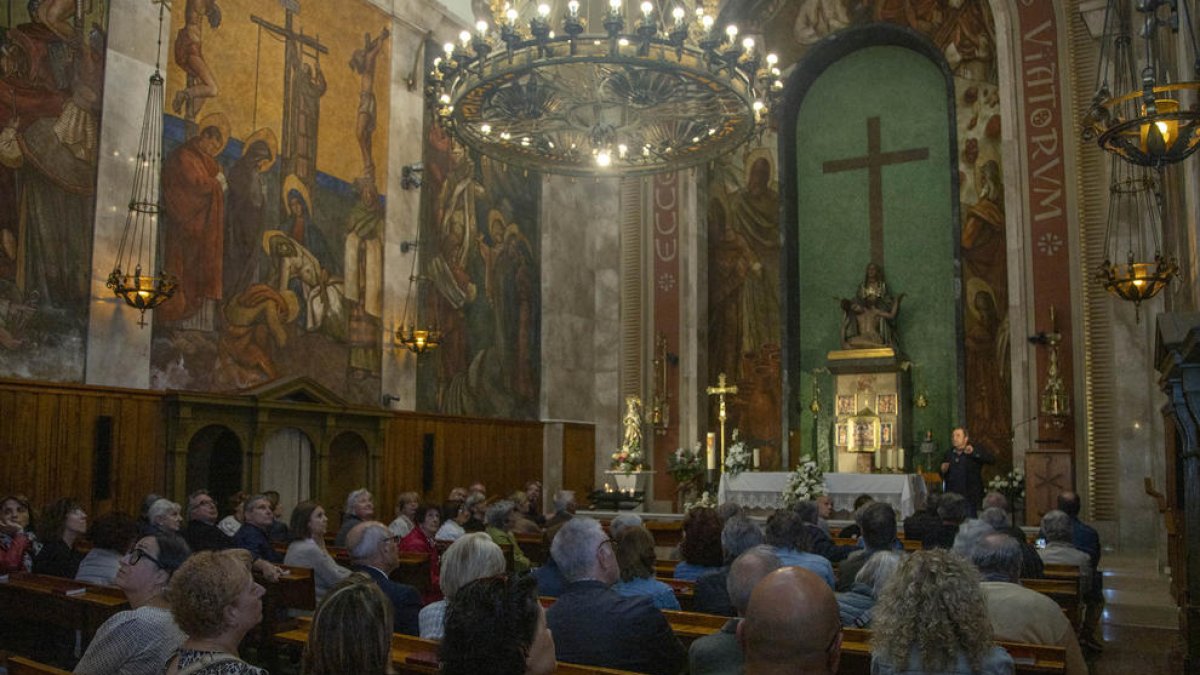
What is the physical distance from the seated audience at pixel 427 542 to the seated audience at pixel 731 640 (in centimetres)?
319

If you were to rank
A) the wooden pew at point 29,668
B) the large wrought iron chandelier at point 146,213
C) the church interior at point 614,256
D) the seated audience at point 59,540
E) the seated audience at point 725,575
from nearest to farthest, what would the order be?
1. the wooden pew at point 29,668
2. the seated audience at point 725,575
3. the seated audience at point 59,540
4. the church interior at point 614,256
5. the large wrought iron chandelier at point 146,213

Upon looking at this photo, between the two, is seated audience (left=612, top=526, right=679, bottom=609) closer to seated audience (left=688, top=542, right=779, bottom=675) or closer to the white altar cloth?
seated audience (left=688, top=542, right=779, bottom=675)

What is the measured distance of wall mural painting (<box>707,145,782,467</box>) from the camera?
1877cm

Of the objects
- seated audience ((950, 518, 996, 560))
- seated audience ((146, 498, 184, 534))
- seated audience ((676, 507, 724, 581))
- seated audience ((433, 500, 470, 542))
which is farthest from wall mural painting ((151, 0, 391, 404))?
seated audience ((950, 518, 996, 560))

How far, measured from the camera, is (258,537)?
7.39 meters

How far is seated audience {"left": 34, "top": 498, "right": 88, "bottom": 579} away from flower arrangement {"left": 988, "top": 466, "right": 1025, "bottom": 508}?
480 inches

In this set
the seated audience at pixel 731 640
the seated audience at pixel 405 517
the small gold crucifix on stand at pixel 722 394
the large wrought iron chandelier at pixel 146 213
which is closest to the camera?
the seated audience at pixel 731 640

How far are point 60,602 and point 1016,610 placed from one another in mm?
4780

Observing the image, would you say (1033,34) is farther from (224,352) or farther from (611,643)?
(611,643)

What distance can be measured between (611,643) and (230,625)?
1.49m

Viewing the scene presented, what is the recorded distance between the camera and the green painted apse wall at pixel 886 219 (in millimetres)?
17766

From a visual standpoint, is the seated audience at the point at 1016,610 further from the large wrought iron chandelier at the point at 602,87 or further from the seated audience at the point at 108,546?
the large wrought iron chandelier at the point at 602,87

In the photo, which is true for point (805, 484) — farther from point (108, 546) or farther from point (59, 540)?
point (108, 546)

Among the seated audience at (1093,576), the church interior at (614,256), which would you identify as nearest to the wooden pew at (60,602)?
the church interior at (614,256)
